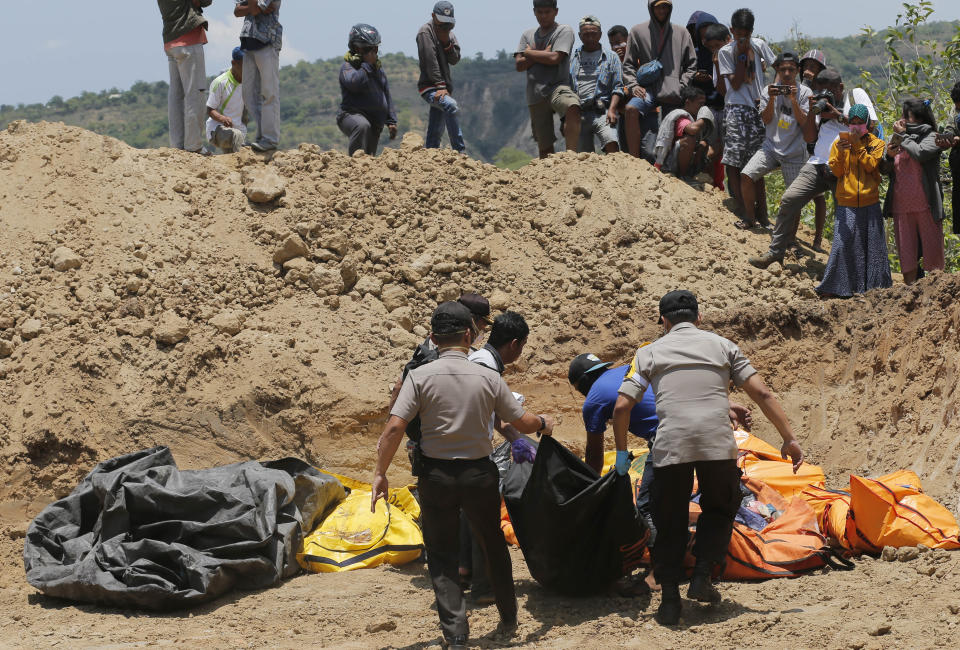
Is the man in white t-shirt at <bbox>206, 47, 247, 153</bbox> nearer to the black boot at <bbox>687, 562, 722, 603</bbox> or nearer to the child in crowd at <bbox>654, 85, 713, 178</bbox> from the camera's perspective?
the child in crowd at <bbox>654, 85, 713, 178</bbox>

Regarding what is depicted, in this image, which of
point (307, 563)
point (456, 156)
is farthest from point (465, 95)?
point (307, 563)

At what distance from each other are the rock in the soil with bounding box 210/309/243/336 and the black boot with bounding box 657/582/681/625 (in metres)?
4.65

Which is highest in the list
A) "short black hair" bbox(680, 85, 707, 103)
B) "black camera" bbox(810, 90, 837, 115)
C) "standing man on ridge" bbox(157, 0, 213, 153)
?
"standing man on ridge" bbox(157, 0, 213, 153)

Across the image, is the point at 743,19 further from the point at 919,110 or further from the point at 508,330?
the point at 508,330

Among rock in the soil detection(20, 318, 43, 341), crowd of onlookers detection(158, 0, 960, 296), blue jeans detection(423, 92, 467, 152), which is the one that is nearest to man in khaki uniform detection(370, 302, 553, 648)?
rock in the soil detection(20, 318, 43, 341)

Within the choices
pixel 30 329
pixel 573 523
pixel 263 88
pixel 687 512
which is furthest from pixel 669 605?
pixel 263 88

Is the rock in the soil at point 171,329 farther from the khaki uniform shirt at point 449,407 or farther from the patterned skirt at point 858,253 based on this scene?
the patterned skirt at point 858,253

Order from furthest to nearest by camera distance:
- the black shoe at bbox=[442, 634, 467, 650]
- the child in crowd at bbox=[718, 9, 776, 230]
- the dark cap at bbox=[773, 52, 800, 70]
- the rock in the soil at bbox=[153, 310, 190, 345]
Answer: the child in crowd at bbox=[718, 9, 776, 230], the dark cap at bbox=[773, 52, 800, 70], the rock in the soil at bbox=[153, 310, 190, 345], the black shoe at bbox=[442, 634, 467, 650]

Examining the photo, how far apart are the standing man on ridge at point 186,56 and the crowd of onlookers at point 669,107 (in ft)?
0.04

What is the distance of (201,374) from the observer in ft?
26.2

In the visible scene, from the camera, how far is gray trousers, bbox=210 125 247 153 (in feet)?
31.9

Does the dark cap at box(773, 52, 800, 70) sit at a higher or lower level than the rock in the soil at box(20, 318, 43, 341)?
higher

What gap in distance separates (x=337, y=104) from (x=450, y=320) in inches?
2244

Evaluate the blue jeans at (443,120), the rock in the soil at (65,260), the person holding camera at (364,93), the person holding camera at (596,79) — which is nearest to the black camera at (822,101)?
the person holding camera at (596,79)
